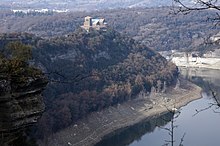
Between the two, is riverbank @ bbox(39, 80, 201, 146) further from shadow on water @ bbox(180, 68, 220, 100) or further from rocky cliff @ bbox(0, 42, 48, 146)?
rocky cliff @ bbox(0, 42, 48, 146)

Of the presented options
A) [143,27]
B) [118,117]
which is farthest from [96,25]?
[118,117]

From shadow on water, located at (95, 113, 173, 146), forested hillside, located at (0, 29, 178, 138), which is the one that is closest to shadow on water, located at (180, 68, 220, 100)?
forested hillside, located at (0, 29, 178, 138)

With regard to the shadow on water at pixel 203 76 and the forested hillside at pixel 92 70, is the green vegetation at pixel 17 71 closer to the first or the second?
the forested hillside at pixel 92 70

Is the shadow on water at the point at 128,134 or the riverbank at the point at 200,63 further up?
the shadow on water at the point at 128,134

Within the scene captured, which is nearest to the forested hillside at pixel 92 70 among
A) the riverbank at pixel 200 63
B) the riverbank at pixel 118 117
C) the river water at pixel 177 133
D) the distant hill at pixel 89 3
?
the riverbank at pixel 118 117

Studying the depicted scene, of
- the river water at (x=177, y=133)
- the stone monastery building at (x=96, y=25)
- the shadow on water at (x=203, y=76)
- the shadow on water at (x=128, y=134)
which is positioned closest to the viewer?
the river water at (x=177, y=133)

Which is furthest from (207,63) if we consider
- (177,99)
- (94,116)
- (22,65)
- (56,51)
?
(22,65)

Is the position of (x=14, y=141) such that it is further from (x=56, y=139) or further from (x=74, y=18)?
(x=74, y=18)

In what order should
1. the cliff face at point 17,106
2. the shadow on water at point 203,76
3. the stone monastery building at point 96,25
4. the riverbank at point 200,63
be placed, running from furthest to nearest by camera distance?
the riverbank at point 200,63 < the stone monastery building at point 96,25 < the shadow on water at point 203,76 < the cliff face at point 17,106
